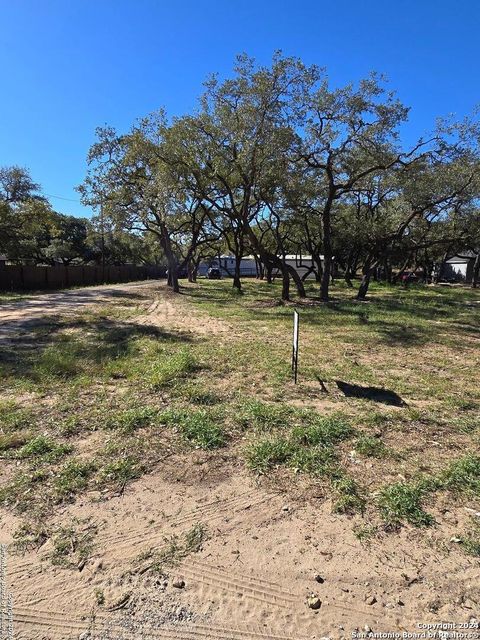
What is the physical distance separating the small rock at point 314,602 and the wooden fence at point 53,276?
25.7 m

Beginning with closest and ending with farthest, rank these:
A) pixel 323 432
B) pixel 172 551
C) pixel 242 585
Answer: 1. pixel 242 585
2. pixel 172 551
3. pixel 323 432

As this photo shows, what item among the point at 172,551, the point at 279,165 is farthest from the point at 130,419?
the point at 279,165

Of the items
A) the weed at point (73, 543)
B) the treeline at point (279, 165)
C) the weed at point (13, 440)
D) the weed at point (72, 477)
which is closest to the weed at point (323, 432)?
the weed at point (72, 477)

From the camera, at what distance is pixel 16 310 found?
14344 mm

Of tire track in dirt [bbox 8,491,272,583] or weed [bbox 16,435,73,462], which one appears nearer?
tire track in dirt [bbox 8,491,272,583]

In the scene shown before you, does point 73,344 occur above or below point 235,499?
above

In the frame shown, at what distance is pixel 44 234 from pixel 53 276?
44.7ft

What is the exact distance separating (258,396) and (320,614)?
3195 millimetres

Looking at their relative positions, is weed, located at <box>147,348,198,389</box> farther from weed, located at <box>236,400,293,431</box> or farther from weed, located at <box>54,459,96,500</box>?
weed, located at <box>54,459,96,500</box>

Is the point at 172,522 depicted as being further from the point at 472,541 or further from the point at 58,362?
the point at 58,362

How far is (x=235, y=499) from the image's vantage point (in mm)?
3027

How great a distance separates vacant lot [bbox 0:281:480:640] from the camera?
2129 mm

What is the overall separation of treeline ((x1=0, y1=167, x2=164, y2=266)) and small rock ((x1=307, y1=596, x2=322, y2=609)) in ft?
77.3

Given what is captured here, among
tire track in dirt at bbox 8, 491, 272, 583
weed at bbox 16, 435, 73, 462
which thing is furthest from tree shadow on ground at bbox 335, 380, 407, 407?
weed at bbox 16, 435, 73, 462
